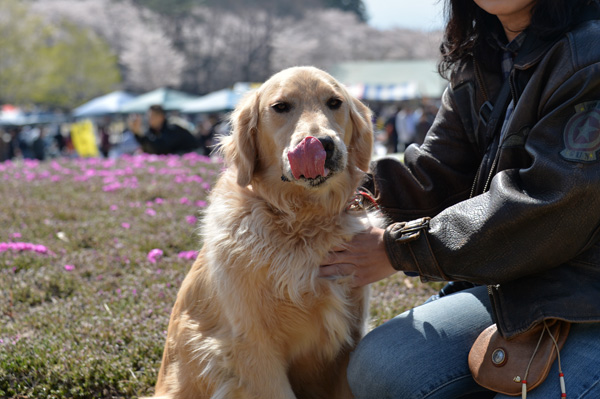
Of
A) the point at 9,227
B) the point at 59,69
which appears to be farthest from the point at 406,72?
the point at 9,227

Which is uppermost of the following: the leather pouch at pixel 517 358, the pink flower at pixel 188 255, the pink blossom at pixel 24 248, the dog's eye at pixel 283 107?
the dog's eye at pixel 283 107

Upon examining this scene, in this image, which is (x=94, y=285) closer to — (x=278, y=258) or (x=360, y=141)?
(x=278, y=258)

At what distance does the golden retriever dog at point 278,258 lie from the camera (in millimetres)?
2143

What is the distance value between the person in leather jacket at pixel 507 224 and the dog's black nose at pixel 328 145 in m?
0.38

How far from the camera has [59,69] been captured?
139ft

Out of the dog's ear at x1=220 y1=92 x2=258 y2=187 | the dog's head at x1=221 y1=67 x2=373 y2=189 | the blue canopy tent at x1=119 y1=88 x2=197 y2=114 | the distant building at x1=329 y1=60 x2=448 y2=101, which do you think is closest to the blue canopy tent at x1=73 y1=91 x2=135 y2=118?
the blue canopy tent at x1=119 y1=88 x2=197 y2=114

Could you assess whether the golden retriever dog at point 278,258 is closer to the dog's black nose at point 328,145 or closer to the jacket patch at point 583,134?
the dog's black nose at point 328,145

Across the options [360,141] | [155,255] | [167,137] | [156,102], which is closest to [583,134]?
[360,141]

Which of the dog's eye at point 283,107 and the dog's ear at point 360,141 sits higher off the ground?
the dog's eye at point 283,107

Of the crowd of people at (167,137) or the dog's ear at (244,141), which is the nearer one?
the dog's ear at (244,141)

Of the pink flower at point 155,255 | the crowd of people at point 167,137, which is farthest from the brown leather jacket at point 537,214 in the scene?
the pink flower at point 155,255

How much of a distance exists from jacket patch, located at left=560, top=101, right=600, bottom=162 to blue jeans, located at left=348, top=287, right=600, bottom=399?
1.85ft

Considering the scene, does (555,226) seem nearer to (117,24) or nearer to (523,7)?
(523,7)

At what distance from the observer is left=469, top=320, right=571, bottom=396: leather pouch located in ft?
5.67
